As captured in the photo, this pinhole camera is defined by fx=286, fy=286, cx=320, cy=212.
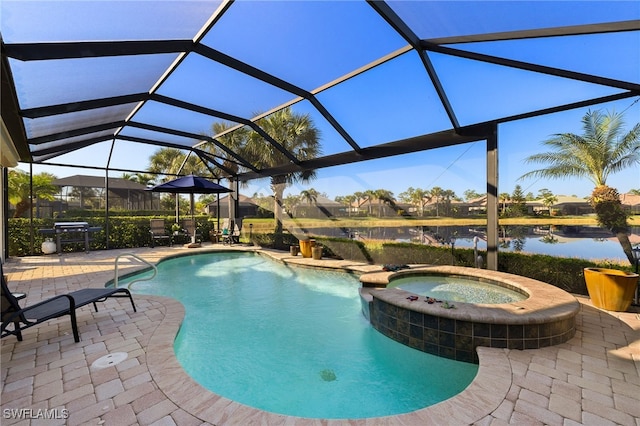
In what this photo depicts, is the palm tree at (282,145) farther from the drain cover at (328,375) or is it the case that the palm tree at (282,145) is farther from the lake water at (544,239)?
the drain cover at (328,375)

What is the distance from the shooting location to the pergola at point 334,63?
3438 millimetres

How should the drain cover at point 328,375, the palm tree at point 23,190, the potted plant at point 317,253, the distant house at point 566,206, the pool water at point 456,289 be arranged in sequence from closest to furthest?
the drain cover at point 328,375
the pool water at point 456,289
the distant house at point 566,206
the potted plant at point 317,253
the palm tree at point 23,190

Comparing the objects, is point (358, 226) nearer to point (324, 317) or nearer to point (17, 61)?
point (324, 317)

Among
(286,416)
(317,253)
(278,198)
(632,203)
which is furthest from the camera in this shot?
(278,198)

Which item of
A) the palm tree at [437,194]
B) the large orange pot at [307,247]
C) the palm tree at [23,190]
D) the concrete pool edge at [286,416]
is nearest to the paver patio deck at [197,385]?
A: the concrete pool edge at [286,416]

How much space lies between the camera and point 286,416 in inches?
86.8

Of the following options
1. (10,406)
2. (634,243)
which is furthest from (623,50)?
(10,406)

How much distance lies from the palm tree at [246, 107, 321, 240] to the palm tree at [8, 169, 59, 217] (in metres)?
12.5

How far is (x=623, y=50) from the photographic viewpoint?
143 inches

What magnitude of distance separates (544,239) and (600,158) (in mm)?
1910

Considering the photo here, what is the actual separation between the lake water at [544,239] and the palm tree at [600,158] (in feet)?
0.62

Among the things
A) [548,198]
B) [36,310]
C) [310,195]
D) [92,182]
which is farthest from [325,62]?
[92,182]

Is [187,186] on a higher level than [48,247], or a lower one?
higher

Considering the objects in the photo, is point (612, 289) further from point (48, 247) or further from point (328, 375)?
point (48, 247)
